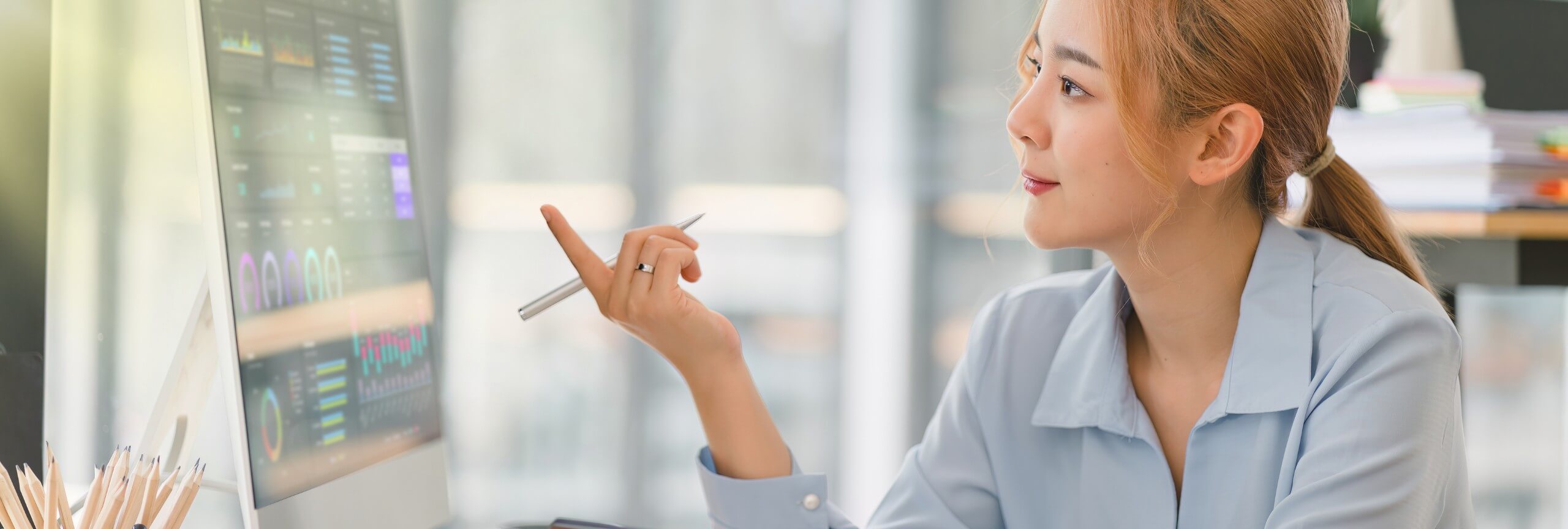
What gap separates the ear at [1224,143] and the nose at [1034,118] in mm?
129

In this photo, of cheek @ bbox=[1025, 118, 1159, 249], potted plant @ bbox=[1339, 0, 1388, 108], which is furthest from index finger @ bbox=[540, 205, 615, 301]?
potted plant @ bbox=[1339, 0, 1388, 108]

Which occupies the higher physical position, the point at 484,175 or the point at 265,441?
the point at 484,175

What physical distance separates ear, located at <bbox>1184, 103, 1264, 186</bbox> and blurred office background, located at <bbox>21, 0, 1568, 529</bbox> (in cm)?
144

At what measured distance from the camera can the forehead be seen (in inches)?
36.0

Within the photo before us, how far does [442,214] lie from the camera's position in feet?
7.72

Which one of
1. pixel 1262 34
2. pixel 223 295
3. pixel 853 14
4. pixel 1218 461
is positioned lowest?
pixel 1218 461

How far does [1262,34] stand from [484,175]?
184 cm

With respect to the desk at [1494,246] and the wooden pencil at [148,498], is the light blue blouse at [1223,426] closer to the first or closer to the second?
the desk at [1494,246]

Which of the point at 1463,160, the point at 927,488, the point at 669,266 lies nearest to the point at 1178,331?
the point at 927,488

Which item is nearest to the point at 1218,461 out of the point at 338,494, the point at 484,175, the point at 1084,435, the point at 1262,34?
the point at 1084,435

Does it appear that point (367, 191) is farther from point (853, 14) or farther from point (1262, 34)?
point (853, 14)

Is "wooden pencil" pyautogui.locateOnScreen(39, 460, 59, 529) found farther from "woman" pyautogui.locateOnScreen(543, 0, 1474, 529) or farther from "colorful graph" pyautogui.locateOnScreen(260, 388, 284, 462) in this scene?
"woman" pyautogui.locateOnScreen(543, 0, 1474, 529)

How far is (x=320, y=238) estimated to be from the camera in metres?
0.88

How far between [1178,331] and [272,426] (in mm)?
829
